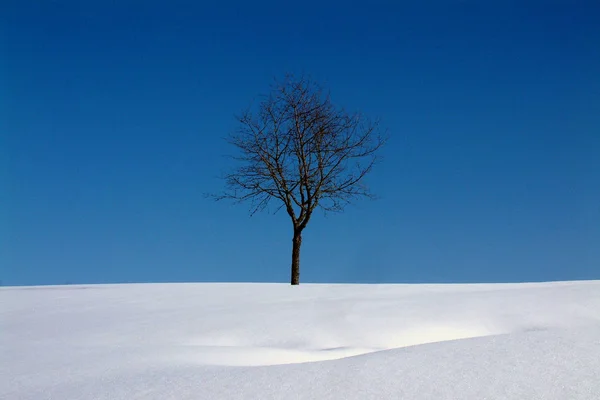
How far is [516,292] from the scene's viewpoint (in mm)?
8836

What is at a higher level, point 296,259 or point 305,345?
point 296,259

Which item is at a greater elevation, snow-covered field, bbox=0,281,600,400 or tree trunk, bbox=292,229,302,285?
tree trunk, bbox=292,229,302,285

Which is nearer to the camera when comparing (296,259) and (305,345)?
(305,345)

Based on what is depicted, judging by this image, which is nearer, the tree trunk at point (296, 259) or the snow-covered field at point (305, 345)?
the snow-covered field at point (305, 345)

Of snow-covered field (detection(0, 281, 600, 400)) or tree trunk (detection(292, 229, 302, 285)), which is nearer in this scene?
snow-covered field (detection(0, 281, 600, 400))

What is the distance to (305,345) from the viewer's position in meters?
6.11

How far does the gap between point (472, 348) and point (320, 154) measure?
1030 centimetres

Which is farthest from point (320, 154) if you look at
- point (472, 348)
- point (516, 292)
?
point (472, 348)

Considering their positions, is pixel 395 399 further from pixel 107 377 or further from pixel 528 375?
pixel 107 377

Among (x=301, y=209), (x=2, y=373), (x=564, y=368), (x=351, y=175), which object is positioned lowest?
(x=2, y=373)

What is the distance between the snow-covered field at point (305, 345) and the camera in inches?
152

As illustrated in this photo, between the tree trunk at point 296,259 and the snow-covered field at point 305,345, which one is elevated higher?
the tree trunk at point 296,259

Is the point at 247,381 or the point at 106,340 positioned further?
the point at 106,340

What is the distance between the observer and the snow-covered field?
3871 mm
